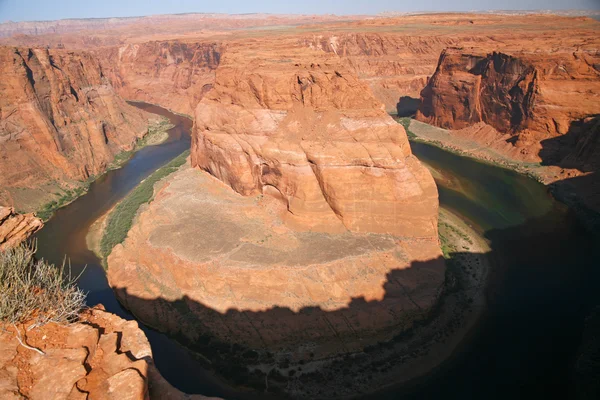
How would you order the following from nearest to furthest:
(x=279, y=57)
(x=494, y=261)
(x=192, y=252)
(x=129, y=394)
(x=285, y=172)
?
(x=129, y=394) < (x=192, y=252) < (x=285, y=172) < (x=494, y=261) < (x=279, y=57)

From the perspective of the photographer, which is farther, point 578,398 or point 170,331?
point 170,331

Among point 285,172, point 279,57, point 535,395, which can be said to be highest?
point 279,57

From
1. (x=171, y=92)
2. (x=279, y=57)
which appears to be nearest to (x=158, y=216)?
(x=279, y=57)

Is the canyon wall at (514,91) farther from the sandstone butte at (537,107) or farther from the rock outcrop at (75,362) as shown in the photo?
the rock outcrop at (75,362)

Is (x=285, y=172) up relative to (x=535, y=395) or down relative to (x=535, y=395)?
up

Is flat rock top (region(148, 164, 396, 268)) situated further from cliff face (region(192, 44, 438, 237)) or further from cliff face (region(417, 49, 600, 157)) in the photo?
cliff face (region(417, 49, 600, 157))

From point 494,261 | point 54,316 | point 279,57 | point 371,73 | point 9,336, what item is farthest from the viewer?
point 371,73

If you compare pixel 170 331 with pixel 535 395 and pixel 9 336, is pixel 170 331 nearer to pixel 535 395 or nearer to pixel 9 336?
pixel 9 336

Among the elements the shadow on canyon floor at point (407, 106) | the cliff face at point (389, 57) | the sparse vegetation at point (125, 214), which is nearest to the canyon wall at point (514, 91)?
the shadow on canyon floor at point (407, 106)
